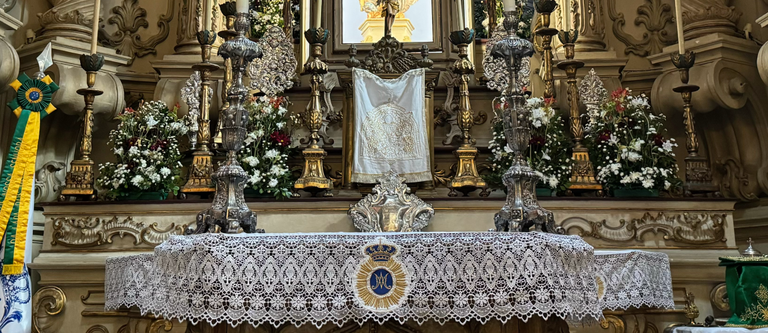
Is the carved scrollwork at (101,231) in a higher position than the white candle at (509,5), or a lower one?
lower

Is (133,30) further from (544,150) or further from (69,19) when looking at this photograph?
(544,150)

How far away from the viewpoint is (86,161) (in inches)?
209

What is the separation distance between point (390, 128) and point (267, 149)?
0.91m

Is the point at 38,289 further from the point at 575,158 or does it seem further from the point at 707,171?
the point at 707,171

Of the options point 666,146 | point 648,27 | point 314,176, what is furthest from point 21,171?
A: point 648,27

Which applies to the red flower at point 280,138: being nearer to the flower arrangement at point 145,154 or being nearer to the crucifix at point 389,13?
the flower arrangement at point 145,154

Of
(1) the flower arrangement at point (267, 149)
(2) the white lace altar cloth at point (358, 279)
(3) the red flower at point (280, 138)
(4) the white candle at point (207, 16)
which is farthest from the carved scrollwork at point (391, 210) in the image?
(4) the white candle at point (207, 16)

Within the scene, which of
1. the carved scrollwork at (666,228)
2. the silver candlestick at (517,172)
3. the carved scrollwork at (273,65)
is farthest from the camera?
the carved scrollwork at (273,65)

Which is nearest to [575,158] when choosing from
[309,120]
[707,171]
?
[707,171]

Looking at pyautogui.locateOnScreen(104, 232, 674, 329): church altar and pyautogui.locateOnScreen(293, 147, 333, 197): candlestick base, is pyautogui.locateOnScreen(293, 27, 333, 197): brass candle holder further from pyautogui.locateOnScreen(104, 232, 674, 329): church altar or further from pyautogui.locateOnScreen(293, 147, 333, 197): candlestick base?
pyautogui.locateOnScreen(104, 232, 674, 329): church altar

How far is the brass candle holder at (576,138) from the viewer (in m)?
5.21

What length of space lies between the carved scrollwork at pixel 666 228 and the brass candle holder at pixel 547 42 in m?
1.17

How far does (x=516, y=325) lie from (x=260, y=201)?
2460 mm

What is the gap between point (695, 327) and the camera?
433 cm
